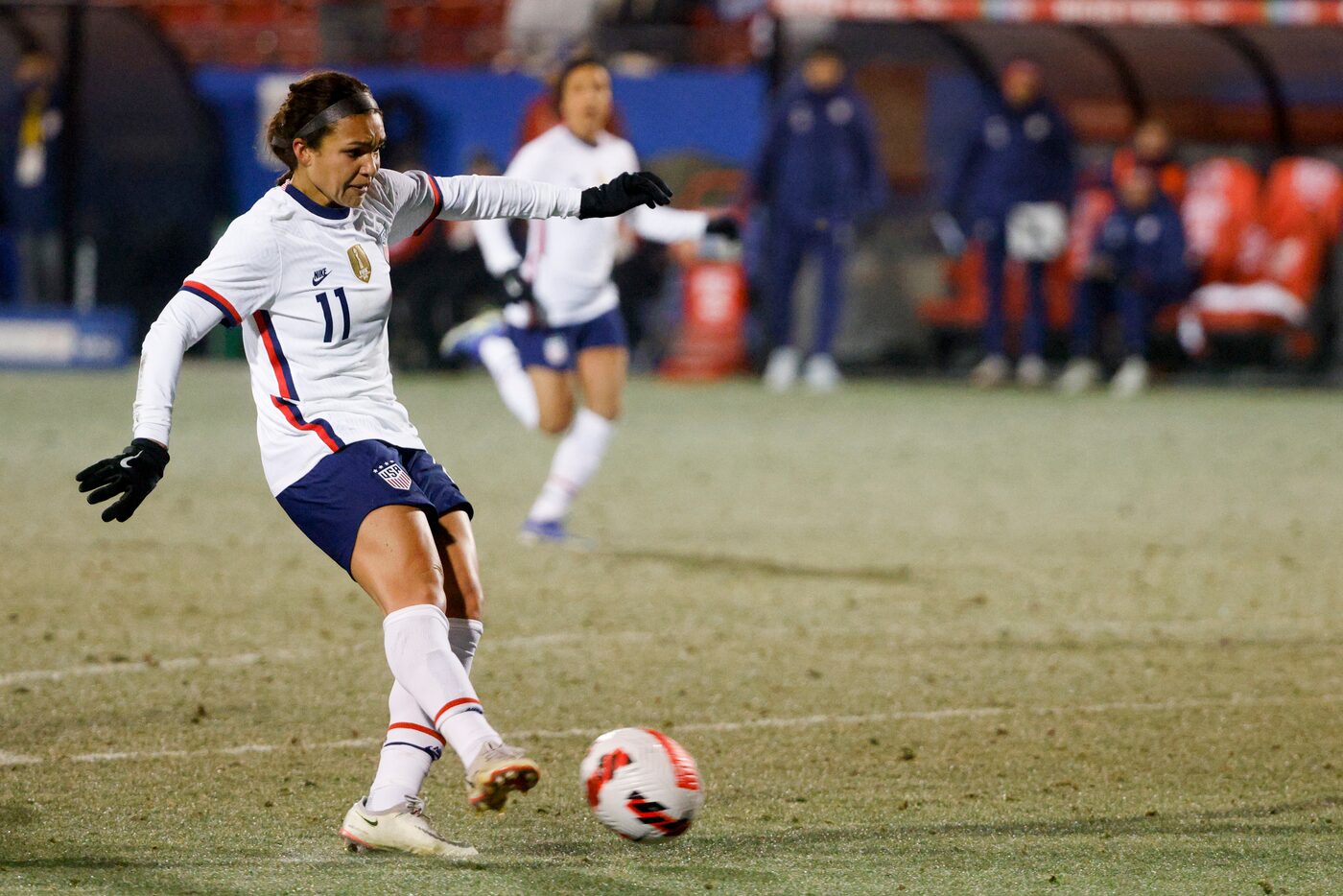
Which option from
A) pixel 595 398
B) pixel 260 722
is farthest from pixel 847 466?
pixel 260 722

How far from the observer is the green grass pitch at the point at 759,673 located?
4488 mm

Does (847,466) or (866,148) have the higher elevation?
(866,148)

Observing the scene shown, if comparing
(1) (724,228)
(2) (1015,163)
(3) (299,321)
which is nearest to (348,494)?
(3) (299,321)

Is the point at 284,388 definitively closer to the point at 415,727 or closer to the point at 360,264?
the point at 360,264

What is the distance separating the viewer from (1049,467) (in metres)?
12.6

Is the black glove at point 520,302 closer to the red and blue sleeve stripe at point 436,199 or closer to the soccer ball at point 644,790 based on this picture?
the red and blue sleeve stripe at point 436,199

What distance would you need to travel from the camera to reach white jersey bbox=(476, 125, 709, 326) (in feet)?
31.1

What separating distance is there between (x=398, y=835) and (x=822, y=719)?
1909 mm

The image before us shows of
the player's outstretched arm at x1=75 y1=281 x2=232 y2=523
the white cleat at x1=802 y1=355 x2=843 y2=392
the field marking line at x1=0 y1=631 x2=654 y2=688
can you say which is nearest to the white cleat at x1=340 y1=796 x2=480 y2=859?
the player's outstretched arm at x1=75 y1=281 x2=232 y2=523

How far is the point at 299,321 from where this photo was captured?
15.2 feet

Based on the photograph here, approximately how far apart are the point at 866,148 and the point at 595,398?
347 inches

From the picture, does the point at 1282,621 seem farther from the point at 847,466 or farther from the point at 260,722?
the point at 847,466

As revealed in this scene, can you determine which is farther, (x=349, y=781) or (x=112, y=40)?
(x=112, y=40)

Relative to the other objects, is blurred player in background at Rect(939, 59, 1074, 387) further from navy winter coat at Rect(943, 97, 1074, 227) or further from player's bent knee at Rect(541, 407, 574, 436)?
player's bent knee at Rect(541, 407, 574, 436)
